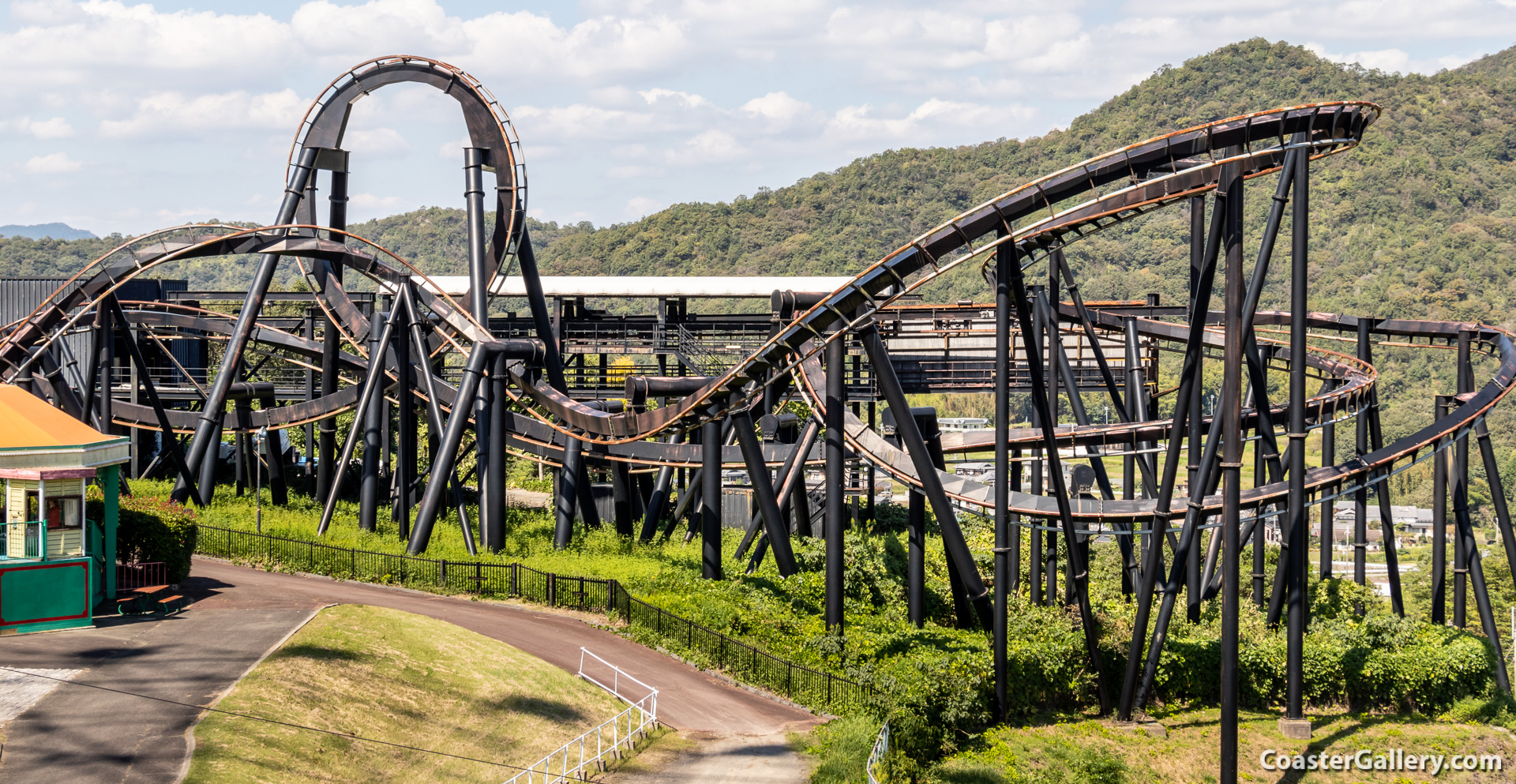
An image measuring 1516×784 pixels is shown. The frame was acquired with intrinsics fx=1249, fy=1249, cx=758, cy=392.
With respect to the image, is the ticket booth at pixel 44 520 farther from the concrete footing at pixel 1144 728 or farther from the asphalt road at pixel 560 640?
the concrete footing at pixel 1144 728

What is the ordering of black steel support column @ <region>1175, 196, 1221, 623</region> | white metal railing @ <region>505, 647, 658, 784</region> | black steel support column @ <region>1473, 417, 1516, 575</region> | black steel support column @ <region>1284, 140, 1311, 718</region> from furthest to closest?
black steel support column @ <region>1473, 417, 1516, 575</region> < black steel support column @ <region>1175, 196, 1221, 623</region> < black steel support column @ <region>1284, 140, 1311, 718</region> < white metal railing @ <region>505, 647, 658, 784</region>

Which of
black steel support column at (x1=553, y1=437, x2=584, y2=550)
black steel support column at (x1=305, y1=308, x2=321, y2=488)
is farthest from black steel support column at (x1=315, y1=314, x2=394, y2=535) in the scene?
black steel support column at (x1=553, y1=437, x2=584, y2=550)

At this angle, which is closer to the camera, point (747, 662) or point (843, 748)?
point (843, 748)

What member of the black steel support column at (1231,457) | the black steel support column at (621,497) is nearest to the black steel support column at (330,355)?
the black steel support column at (621,497)

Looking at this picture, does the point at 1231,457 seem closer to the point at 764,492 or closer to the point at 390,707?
the point at 764,492

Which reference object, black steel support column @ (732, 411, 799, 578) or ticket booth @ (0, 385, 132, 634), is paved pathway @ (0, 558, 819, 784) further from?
black steel support column @ (732, 411, 799, 578)

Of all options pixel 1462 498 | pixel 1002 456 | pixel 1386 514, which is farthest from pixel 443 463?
pixel 1462 498
